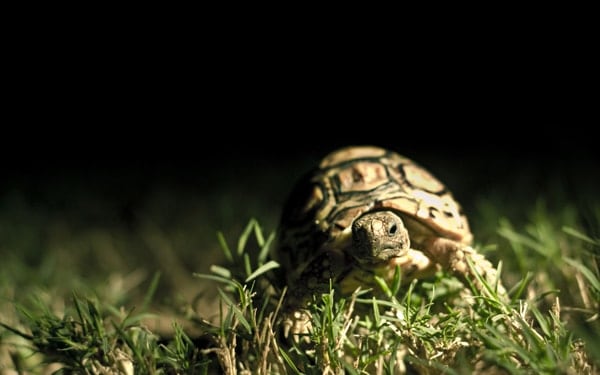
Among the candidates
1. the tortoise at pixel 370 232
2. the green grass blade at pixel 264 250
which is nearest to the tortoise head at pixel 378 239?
the tortoise at pixel 370 232

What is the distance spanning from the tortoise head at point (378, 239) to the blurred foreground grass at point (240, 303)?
0.46 feet

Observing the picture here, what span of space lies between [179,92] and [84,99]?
130 centimetres

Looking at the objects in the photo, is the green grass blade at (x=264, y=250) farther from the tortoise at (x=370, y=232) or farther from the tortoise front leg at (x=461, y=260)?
the tortoise front leg at (x=461, y=260)

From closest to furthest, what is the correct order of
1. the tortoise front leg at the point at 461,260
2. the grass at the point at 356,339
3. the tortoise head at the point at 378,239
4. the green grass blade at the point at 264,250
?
the grass at the point at 356,339 < the tortoise head at the point at 378,239 < the tortoise front leg at the point at 461,260 < the green grass blade at the point at 264,250

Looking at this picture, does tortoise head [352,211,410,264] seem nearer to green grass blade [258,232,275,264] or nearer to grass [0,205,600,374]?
grass [0,205,600,374]

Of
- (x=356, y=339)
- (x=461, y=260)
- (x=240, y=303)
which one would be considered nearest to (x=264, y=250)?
(x=240, y=303)

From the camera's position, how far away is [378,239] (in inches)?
66.2

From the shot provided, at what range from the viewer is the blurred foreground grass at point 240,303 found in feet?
Answer: 5.16

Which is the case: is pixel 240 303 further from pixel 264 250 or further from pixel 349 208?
pixel 349 208

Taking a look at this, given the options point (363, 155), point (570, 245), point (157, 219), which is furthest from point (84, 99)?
point (570, 245)

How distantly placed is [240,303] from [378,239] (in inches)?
18.5

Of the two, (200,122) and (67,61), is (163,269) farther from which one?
(67,61)

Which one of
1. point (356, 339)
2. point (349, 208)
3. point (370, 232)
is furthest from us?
point (349, 208)

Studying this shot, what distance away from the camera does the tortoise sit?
1.74 meters
